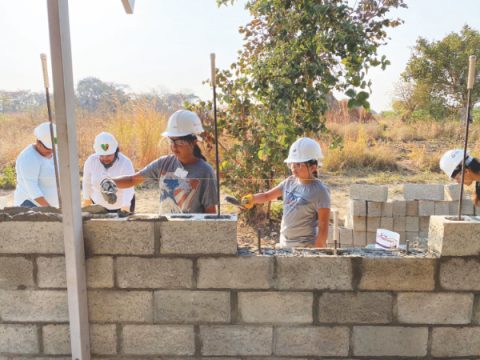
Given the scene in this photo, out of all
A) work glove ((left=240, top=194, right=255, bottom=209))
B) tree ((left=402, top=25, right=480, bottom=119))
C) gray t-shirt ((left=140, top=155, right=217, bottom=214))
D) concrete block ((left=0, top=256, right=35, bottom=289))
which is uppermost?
tree ((left=402, top=25, right=480, bottom=119))

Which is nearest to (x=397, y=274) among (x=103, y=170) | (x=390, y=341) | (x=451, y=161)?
(x=390, y=341)

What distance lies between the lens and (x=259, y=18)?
536 centimetres

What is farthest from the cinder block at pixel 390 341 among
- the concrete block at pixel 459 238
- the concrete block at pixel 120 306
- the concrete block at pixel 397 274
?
the concrete block at pixel 120 306

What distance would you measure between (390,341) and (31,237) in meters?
2.11

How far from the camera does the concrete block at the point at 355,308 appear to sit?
7.58 feet

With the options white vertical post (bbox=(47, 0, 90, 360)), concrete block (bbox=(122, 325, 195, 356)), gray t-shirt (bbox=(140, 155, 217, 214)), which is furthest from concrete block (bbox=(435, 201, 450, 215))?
white vertical post (bbox=(47, 0, 90, 360))

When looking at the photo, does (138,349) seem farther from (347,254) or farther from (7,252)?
(347,254)

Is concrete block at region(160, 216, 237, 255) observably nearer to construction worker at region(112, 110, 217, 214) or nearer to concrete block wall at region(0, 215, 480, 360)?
concrete block wall at region(0, 215, 480, 360)

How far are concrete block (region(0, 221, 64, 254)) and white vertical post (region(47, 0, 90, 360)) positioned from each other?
137 mm

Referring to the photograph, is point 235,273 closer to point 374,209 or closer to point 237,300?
point 237,300

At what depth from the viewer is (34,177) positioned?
12.6 ft

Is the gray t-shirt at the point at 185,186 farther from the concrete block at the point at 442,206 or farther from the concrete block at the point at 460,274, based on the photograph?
the concrete block at the point at 442,206

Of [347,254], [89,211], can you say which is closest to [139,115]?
[89,211]

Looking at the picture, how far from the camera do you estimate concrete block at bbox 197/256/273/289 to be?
231 cm
